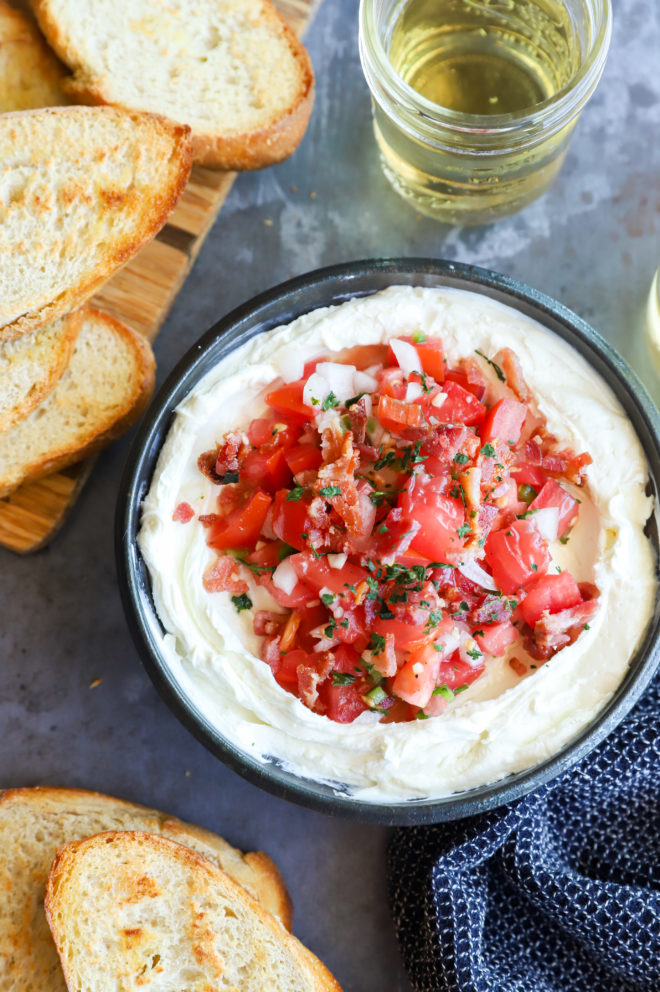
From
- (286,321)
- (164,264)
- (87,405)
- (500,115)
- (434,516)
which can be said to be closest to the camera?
(434,516)

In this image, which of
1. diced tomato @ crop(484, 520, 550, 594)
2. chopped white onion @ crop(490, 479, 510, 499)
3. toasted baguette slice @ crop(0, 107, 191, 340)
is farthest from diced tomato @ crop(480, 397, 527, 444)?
toasted baguette slice @ crop(0, 107, 191, 340)

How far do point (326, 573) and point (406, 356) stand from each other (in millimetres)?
577

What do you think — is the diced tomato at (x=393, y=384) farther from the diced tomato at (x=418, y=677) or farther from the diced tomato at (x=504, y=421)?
the diced tomato at (x=418, y=677)

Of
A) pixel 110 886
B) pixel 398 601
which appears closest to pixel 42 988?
pixel 110 886

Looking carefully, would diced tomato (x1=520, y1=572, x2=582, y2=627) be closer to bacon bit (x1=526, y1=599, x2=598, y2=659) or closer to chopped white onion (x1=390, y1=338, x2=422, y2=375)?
bacon bit (x1=526, y1=599, x2=598, y2=659)

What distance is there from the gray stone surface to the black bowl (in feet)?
1.78

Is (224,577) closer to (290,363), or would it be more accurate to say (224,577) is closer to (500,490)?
(290,363)

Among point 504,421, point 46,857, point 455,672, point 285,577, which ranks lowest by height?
point 46,857

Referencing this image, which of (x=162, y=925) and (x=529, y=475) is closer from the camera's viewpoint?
(x=529, y=475)

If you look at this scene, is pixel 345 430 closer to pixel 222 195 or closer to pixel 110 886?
pixel 222 195

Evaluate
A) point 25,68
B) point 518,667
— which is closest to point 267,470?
point 518,667

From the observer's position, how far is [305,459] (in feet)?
7.79

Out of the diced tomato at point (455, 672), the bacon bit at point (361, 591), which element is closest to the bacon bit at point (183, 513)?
the bacon bit at point (361, 591)

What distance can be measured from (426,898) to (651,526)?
123cm
